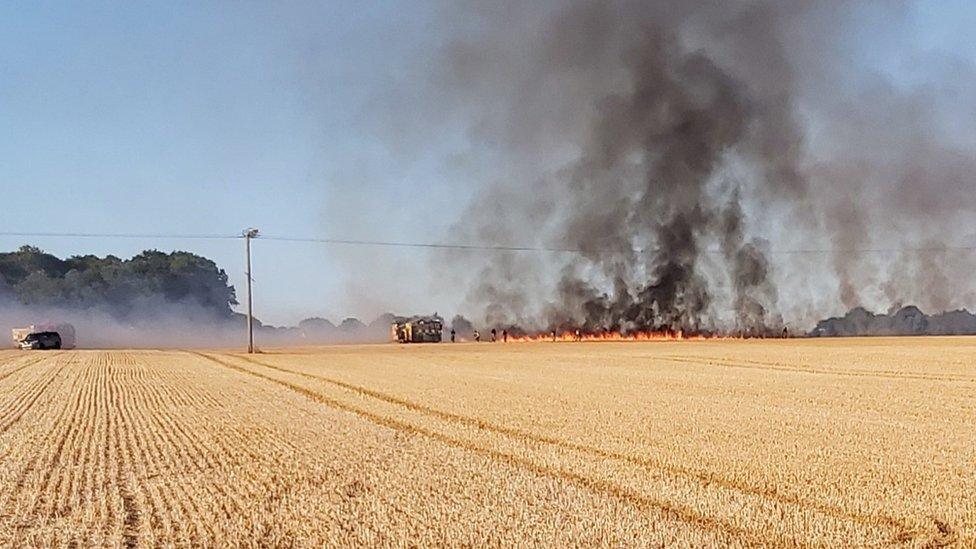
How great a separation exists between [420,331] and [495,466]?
3379 inches

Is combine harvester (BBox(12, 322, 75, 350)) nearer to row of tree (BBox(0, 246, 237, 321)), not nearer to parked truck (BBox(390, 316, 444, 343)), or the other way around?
parked truck (BBox(390, 316, 444, 343))

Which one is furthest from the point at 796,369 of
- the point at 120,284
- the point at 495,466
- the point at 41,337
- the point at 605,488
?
the point at 120,284

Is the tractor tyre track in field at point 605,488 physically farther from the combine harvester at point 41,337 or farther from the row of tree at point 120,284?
the row of tree at point 120,284

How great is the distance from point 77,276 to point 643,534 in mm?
155798

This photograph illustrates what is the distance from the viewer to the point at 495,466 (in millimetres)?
14492

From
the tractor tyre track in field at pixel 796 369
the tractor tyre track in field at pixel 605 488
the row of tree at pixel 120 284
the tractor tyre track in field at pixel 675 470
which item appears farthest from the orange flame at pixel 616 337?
the row of tree at pixel 120 284

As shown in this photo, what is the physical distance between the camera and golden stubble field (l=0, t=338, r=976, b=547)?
10.5m

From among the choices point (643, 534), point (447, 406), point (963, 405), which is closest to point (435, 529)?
point (643, 534)

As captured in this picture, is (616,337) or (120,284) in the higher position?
(120,284)

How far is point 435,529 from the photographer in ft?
34.1

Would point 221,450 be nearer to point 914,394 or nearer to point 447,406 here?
point 447,406

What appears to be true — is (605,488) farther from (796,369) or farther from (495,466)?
(796,369)

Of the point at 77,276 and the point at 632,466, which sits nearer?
the point at 632,466

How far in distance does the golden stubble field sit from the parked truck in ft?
226
